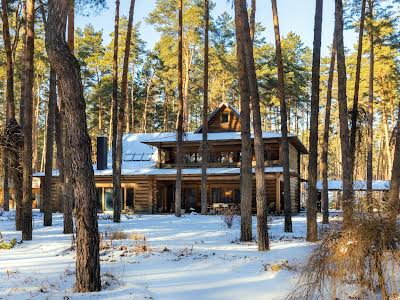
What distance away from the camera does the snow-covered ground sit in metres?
6.80

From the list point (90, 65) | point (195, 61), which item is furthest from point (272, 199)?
point (90, 65)

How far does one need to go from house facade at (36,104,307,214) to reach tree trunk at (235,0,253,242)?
49.1 ft

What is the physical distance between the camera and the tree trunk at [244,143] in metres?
11.9

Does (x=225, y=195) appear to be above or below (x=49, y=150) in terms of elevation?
below

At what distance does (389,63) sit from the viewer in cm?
3388

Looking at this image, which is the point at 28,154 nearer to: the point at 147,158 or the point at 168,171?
the point at 168,171

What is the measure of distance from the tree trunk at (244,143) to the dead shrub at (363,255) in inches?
244

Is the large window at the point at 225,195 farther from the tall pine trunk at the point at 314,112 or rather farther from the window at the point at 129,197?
the tall pine trunk at the point at 314,112

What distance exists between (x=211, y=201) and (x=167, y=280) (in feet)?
74.8

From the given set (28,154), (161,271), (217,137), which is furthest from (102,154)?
(161,271)

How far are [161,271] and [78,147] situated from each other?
9.98ft

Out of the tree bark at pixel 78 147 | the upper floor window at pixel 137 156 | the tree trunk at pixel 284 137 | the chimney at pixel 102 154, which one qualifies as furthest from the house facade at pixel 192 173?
the tree bark at pixel 78 147

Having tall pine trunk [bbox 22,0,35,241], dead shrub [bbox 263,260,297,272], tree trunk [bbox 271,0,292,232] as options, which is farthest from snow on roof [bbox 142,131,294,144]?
dead shrub [bbox 263,260,297,272]

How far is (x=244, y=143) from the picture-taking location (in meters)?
12.1
